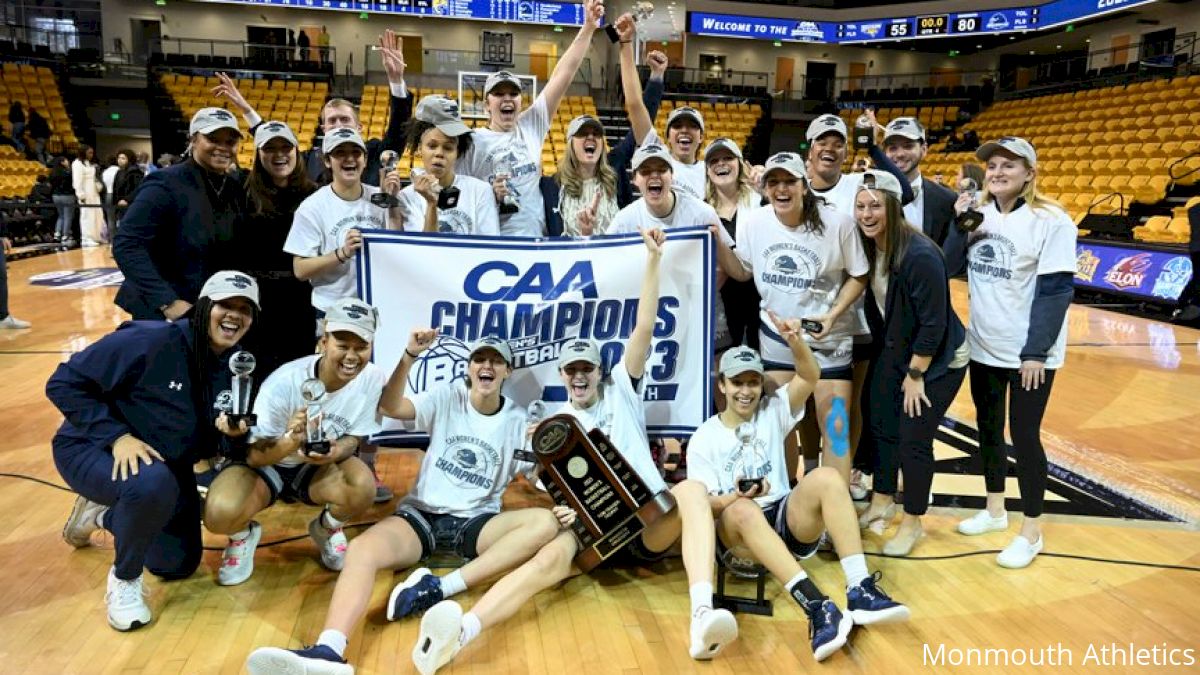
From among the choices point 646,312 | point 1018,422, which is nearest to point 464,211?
point 646,312

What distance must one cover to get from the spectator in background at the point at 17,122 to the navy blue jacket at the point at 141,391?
1799 centimetres

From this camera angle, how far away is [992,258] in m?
3.47

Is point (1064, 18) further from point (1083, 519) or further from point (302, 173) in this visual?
point (302, 173)

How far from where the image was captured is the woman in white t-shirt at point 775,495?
2814 millimetres

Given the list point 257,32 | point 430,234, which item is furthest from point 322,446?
point 257,32

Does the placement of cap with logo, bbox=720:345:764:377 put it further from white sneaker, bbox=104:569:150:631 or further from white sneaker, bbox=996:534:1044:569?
white sneaker, bbox=104:569:150:631

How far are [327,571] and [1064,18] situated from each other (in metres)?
24.9

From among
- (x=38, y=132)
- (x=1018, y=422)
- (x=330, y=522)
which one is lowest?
(x=330, y=522)

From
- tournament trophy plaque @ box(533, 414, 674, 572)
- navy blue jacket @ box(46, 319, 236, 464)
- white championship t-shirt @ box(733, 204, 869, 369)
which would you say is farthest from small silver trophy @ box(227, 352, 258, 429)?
white championship t-shirt @ box(733, 204, 869, 369)

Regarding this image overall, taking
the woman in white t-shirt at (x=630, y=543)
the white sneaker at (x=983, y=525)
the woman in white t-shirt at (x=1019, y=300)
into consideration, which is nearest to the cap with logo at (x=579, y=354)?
the woman in white t-shirt at (x=630, y=543)

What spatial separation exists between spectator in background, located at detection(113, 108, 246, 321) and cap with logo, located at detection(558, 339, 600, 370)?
5.12 ft

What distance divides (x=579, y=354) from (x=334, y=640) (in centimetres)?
129

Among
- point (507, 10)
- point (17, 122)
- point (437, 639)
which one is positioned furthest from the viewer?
point (507, 10)

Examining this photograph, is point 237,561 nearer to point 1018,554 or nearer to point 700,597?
point 700,597
